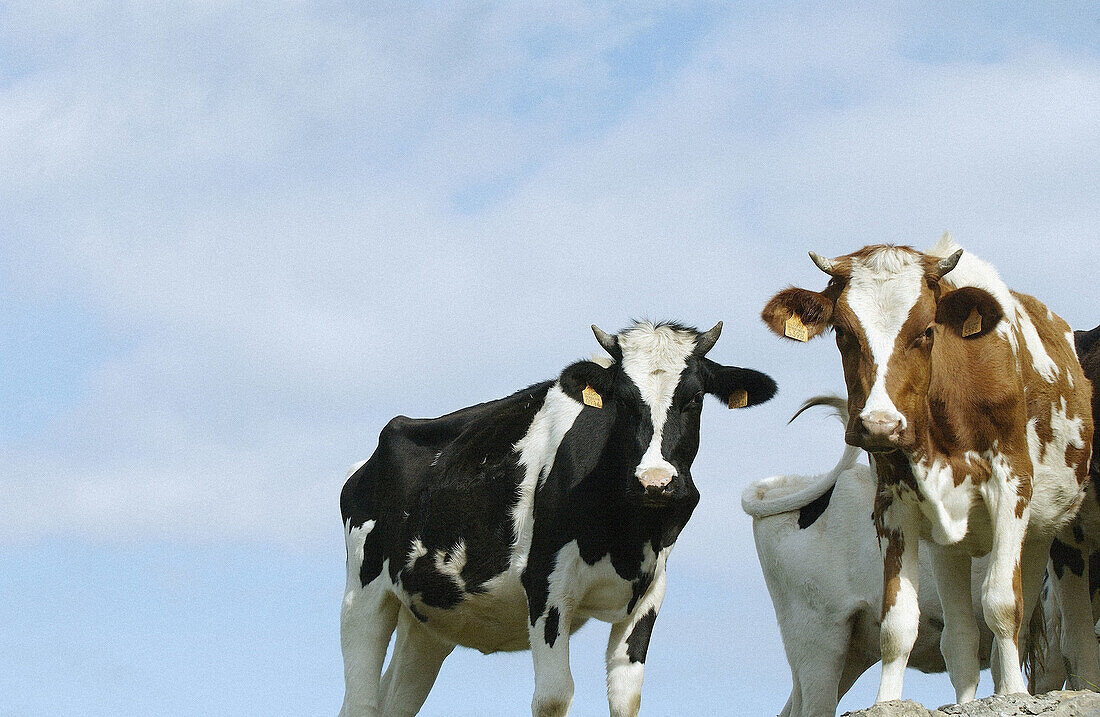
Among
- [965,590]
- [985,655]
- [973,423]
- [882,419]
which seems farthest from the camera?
[985,655]

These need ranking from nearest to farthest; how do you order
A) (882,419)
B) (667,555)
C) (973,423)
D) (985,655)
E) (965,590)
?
(882,419) < (973,423) < (965,590) < (667,555) < (985,655)

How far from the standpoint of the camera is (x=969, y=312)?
9.98 meters

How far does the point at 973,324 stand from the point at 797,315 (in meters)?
1.19

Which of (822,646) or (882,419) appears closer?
(882,419)

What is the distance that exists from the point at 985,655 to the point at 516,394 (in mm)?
4613

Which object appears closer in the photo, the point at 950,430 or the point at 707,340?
the point at 950,430

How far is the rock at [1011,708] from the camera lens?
852 cm

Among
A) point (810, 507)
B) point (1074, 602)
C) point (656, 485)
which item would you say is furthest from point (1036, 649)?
point (656, 485)

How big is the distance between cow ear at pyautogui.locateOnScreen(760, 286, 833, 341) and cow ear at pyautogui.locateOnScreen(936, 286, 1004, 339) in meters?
0.77

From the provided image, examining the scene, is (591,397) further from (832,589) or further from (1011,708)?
(1011,708)

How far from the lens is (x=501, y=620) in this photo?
39.9ft

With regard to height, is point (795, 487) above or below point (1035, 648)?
above

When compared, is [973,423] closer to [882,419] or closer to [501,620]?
[882,419]

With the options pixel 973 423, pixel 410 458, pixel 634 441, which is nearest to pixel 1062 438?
pixel 973 423
